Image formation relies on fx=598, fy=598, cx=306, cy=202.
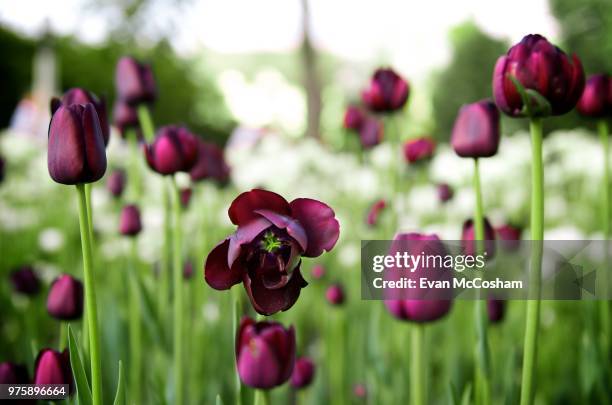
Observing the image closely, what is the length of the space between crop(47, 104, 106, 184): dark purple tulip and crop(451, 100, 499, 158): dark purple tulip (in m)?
0.56

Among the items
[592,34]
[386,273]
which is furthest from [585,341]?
[592,34]

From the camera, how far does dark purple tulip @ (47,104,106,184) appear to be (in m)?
0.67

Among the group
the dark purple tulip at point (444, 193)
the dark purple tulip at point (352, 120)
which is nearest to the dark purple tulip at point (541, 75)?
the dark purple tulip at point (444, 193)

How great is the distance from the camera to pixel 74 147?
673mm

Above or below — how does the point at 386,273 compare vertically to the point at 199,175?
below

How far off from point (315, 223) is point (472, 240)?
419 millimetres

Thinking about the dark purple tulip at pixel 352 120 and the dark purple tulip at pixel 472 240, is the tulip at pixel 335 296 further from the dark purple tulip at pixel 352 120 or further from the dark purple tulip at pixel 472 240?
the dark purple tulip at pixel 352 120

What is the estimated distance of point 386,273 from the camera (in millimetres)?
820

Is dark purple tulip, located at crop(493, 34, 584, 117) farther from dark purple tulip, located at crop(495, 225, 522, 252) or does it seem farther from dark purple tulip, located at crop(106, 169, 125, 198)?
dark purple tulip, located at crop(106, 169, 125, 198)

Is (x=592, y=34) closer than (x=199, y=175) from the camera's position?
No

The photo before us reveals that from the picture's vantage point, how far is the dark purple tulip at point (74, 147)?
67 cm

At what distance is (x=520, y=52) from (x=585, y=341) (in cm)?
82

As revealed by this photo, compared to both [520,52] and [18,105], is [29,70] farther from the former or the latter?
[520,52]

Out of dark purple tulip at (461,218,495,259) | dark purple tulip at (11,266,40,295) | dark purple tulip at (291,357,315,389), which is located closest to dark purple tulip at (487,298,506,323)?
dark purple tulip at (461,218,495,259)
